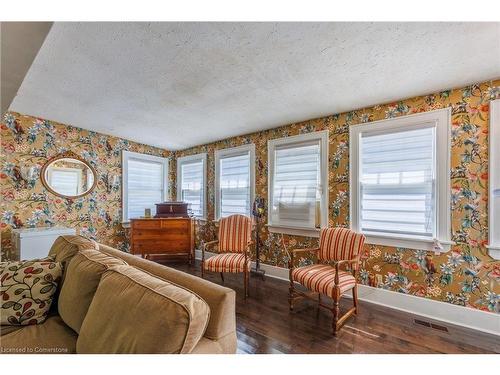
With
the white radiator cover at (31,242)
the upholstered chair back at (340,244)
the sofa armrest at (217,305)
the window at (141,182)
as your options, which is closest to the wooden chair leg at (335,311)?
the upholstered chair back at (340,244)

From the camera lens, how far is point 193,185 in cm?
462

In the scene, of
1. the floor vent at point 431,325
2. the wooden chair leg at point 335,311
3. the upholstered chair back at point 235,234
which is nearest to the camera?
the wooden chair leg at point 335,311

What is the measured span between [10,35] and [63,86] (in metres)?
0.93

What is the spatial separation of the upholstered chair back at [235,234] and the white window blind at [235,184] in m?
0.60

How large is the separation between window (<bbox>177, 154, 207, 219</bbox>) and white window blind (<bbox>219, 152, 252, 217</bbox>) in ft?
1.55

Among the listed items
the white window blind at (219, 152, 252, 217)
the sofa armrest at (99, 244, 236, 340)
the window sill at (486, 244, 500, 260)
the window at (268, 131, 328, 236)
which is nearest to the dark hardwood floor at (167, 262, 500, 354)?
the window sill at (486, 244, 500, 260)

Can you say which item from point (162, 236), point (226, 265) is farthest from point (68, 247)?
point (162, 236)

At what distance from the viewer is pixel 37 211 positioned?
3174mm

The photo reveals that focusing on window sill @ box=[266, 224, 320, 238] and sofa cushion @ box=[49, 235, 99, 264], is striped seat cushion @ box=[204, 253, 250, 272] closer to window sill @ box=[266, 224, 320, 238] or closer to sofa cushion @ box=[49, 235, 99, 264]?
window sill @ box=[266, 224, 320, 238]

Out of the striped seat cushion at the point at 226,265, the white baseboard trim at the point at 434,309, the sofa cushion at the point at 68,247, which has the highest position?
the sofa cushion at the point at 68,247

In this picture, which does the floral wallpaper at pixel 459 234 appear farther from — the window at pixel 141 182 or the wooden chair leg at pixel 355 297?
the window at pixel 141 182

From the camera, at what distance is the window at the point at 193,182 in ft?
14.6
